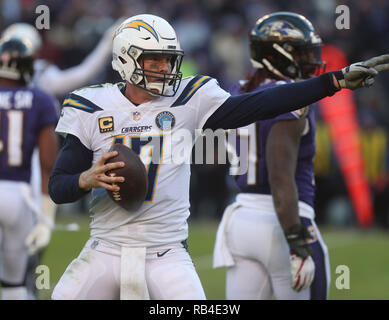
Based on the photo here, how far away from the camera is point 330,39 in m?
11.5

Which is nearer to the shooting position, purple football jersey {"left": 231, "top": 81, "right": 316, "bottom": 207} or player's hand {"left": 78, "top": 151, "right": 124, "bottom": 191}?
player's hand {"left": 78, "top": 151, "right": 124, "bottom": 191}

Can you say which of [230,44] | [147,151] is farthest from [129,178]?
[230,44]

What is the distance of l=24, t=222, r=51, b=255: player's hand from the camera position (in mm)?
5312

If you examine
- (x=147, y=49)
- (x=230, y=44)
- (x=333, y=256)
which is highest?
(x=230, y=44)

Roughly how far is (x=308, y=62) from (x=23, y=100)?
209 centimetres

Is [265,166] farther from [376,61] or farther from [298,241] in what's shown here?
[376,61]

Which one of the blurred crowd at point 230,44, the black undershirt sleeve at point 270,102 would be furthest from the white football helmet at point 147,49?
the blurred crowd at point 230,44

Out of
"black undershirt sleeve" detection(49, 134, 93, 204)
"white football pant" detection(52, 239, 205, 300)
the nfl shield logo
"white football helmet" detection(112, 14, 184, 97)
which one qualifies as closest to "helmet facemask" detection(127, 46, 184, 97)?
"white football helmet" detection(112, 14, 184, 97)

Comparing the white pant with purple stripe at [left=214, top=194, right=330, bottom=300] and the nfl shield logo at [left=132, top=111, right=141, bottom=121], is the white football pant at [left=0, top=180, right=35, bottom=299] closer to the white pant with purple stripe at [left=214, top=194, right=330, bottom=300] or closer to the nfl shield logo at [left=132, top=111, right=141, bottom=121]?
the white pant with purple stripe at [left=214, top=194, right=330, bottom=300]

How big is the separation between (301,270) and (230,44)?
888cm

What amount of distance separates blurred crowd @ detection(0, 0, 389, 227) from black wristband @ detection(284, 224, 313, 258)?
6.82 m

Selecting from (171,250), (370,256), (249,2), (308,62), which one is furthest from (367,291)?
(249,2)

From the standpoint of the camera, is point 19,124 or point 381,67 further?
point 19,124

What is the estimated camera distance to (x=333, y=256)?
8898 millimetres
